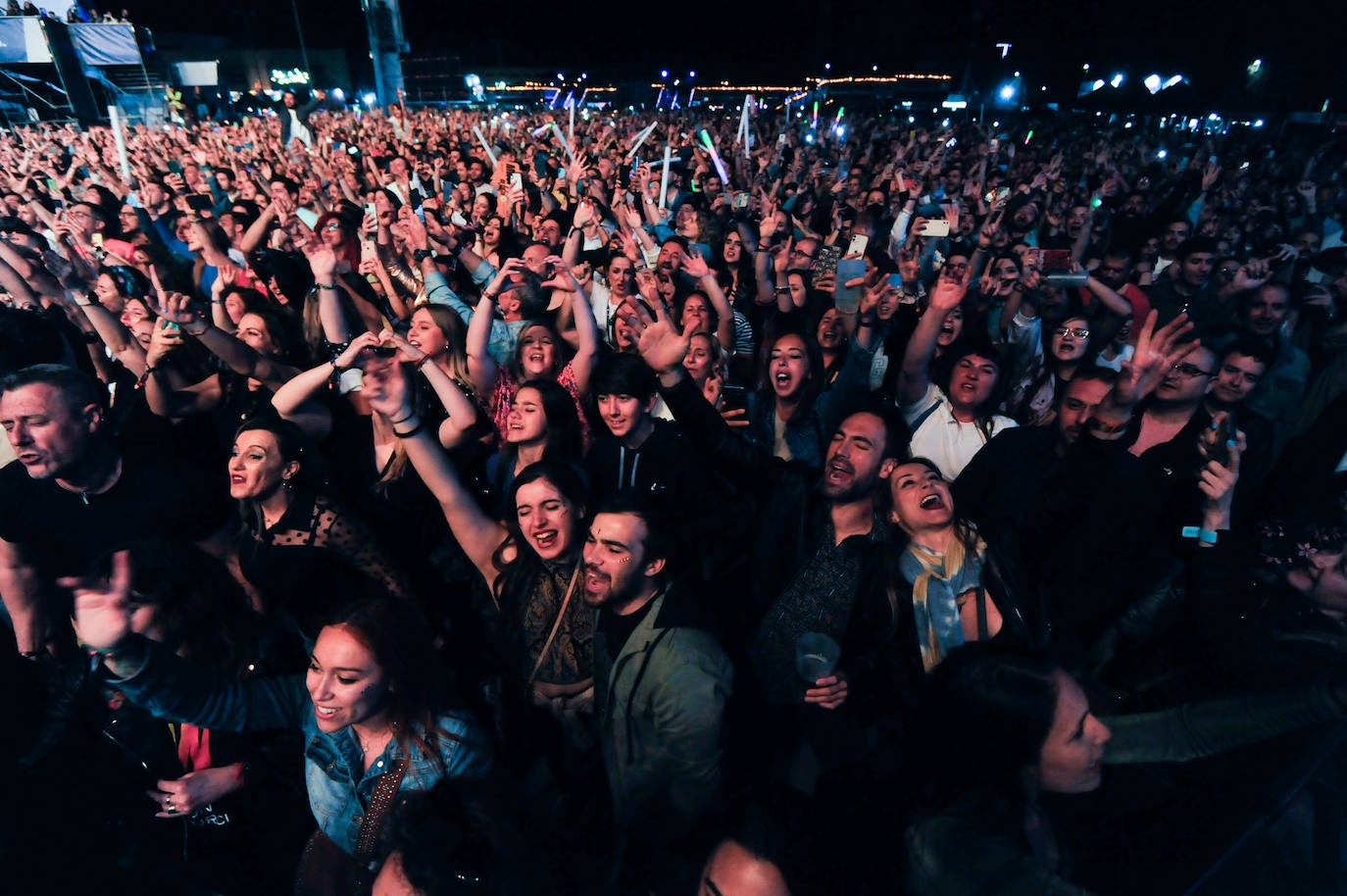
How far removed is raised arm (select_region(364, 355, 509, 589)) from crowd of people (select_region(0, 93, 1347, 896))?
Result: 16 millimetres

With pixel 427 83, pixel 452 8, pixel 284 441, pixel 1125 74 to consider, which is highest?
pixel 452 8

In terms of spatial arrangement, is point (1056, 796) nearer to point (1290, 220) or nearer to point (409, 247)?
point (409, 247)

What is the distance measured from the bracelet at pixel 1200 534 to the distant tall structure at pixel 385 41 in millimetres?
30691

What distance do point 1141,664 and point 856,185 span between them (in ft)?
32.7

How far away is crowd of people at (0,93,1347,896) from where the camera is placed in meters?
1.88

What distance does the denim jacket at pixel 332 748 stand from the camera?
6.27ft

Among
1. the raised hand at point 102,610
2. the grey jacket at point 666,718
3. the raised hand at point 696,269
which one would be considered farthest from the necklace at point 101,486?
the raised hand at point 696,269

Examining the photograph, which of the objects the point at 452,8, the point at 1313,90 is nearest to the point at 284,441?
the point at 1313,90

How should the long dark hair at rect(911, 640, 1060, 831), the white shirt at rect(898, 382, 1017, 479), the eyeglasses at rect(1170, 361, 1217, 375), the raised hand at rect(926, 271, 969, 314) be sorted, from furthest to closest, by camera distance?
the raised hand at rect(926, 271, 969, 314)
the white shirt at rect(898, 382, 1017, 479)
the eyeglasses at rect(1170, 361, 1217, 375)
the long dark hair at rect(911, 640, 1060, 831)

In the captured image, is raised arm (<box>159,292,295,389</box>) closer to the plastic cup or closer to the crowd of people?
the crowd of people

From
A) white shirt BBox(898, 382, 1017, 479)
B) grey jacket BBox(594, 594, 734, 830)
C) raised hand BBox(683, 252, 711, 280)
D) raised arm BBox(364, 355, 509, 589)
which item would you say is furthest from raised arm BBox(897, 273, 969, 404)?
raised arm BBox(364, 355, 509, 589)

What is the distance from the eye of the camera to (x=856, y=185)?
11.1 meters

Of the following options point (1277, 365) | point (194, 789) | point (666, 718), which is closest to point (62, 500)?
point (194, 789)

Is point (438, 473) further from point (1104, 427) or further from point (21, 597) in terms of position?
point (1104, 427)
